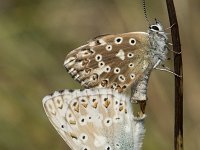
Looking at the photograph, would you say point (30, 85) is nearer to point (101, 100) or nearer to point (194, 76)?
point (194, 76)

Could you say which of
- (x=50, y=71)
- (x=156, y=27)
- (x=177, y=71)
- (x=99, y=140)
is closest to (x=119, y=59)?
(x=156, y=27)

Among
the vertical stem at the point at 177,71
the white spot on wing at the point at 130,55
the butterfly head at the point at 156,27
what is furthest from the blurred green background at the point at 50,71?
the vertical stem at the point at 177,71

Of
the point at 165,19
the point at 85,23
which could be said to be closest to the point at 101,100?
the point at 165,19

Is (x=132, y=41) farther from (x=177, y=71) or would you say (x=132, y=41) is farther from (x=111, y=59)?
(x=177, y=71)

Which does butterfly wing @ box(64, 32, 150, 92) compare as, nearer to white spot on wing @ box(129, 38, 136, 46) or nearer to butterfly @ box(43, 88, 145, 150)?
white spot on wing @ box(129, 38, 136, 46)

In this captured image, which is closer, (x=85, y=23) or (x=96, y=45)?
(x=96, y=45)

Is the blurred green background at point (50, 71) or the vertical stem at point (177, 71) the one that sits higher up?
the vertical stem at point (177, 71)

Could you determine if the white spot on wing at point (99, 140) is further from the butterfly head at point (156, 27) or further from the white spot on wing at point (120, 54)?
the butterfly head at point (156, 27)

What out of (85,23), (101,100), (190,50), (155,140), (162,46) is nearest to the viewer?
(101,100)

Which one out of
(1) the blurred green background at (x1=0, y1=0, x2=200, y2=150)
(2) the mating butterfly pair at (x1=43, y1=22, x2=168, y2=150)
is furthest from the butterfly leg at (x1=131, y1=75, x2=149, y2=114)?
(1) the blurred green background at (x1=0, y1=0, x2=200, y2=150)
